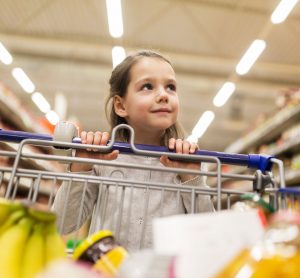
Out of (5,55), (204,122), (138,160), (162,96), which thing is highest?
(204,122)

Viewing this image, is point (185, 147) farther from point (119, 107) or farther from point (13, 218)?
point (119, 107)

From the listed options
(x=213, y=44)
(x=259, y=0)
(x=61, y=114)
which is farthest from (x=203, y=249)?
(x=61, y=114)

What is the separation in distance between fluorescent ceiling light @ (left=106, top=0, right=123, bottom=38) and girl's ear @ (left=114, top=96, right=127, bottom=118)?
127 inches

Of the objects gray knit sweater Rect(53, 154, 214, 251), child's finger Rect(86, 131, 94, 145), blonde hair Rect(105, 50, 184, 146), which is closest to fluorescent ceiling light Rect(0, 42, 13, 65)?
blonde hair Rect(105, 50, 184, 146)

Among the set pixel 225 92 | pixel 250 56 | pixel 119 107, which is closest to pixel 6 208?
pixel 119 107

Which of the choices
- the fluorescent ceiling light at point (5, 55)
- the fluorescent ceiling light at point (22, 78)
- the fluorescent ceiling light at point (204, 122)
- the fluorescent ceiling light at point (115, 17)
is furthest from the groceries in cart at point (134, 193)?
the fluorescent ceiling light at point (204, 122)

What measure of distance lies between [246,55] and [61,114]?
12.8ft

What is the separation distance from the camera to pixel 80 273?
15.8 inches

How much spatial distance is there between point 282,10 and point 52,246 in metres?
4.86

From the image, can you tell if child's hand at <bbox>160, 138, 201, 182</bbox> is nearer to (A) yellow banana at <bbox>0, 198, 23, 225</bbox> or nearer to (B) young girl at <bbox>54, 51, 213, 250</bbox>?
(B) young girl at <bbox>54, 51, 213, 250</bbox>

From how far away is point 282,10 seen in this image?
15.2 ft

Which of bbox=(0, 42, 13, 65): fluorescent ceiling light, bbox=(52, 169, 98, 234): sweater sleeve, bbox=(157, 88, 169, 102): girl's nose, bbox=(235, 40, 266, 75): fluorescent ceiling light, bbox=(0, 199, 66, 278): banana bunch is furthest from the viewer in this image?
bbox=(0, 42, 13, 65): fluorescent ceiling light

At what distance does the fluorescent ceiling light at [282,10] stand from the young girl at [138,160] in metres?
3.53

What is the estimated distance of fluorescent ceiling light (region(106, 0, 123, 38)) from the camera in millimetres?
4548
